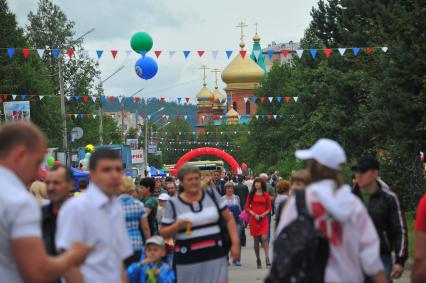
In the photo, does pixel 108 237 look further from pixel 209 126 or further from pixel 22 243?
pixel 209 126

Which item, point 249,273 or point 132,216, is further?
point 249,273

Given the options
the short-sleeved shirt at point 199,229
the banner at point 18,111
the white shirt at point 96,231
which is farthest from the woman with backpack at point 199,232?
the banner at point 18,111

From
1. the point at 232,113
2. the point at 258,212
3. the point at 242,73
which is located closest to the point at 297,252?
the point at 258,212

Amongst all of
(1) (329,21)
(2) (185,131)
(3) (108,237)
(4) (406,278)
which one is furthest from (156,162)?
(3) (108,237)

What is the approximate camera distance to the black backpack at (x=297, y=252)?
6000 mm

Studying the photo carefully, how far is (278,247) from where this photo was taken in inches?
239

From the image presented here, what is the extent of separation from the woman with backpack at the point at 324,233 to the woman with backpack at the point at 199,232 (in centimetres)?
338

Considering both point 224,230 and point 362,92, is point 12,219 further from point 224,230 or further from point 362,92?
point 362,92

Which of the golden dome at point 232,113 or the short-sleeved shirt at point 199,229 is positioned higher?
the short-sleeved shirt at point 199,229

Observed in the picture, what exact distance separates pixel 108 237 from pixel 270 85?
252ft

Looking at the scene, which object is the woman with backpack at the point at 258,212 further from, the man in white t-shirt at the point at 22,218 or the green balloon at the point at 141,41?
the man in white t-shirt at the point at 22,218

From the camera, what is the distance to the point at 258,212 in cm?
2061

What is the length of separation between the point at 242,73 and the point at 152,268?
145142 mm

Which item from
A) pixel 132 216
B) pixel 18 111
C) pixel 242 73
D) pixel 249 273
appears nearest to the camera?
pixel 132 216
